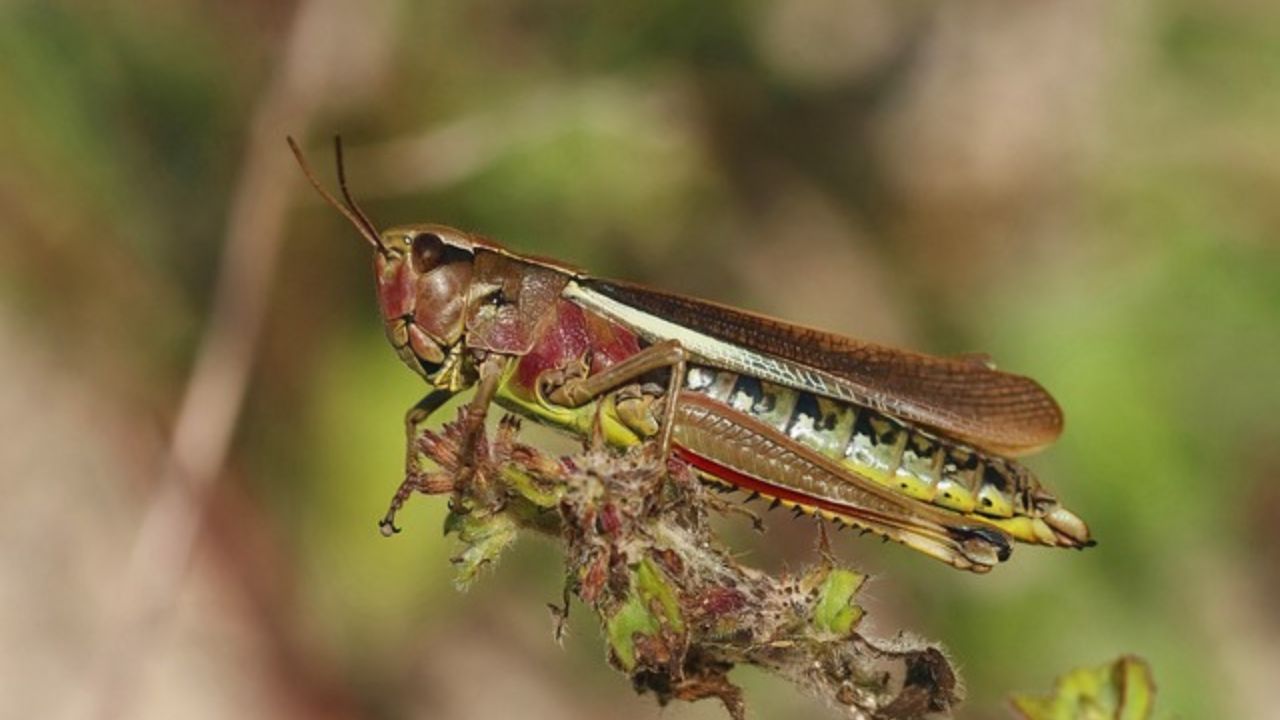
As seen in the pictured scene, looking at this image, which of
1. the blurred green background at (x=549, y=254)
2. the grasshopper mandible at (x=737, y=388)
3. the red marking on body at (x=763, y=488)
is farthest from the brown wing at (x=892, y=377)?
the blurred green background at (x=549, y=254)

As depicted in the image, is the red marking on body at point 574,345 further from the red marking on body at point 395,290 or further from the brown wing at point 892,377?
the red marking on body at point 395,290

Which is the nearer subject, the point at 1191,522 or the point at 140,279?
the point at 1191,522

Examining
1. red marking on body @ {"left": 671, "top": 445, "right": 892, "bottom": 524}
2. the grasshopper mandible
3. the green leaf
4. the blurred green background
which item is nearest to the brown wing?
the grasshopper mandible

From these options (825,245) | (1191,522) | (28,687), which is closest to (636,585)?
(1191,522)

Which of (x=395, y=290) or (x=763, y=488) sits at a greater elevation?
(x=395, y=290)

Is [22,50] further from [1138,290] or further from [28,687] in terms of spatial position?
[1138,290]

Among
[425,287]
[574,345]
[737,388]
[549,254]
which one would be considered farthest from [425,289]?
[549,254]

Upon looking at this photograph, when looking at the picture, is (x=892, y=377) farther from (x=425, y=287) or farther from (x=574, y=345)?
(x=425, y=287)
